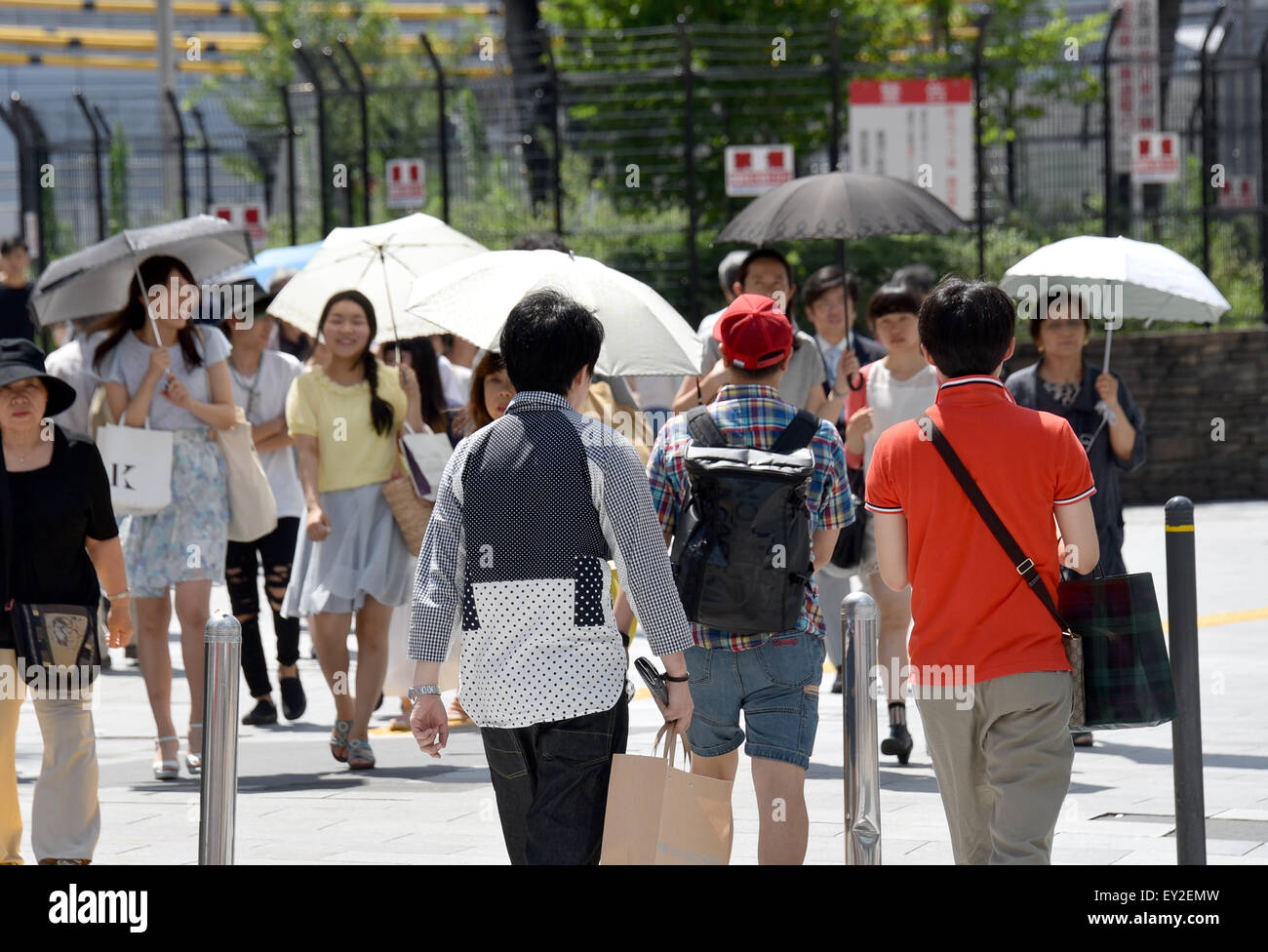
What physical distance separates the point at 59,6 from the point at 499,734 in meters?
47.1

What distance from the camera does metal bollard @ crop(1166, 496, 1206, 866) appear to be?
530 cm

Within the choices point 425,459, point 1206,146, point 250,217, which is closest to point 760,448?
point 425,459

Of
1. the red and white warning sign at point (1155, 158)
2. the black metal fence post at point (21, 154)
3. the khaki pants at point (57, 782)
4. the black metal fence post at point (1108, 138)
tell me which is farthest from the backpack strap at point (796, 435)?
the black metal fence post at point (21, 154)

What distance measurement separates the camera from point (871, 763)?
16.0 feet

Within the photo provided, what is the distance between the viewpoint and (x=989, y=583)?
183 inches

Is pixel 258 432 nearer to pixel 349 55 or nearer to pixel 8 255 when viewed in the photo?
pixel 8 255

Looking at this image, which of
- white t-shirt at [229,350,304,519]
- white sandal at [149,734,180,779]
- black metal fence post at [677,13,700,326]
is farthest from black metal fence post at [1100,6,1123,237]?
white sandal at [149,734,180,779]

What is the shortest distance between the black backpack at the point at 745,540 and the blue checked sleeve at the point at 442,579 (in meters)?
0.69

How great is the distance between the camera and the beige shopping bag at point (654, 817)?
440cm

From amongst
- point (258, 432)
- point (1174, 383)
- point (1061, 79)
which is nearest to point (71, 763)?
point (258, 432)

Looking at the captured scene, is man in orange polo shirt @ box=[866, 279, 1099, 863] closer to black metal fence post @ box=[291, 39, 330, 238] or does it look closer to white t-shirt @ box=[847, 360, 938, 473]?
white t-shirt @ box=[847, 360, 938, 473]

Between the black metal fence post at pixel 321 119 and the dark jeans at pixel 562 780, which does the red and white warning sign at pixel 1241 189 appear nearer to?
the black metal fence post at pixel 321 119

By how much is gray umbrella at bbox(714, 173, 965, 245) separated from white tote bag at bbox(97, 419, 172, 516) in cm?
275
